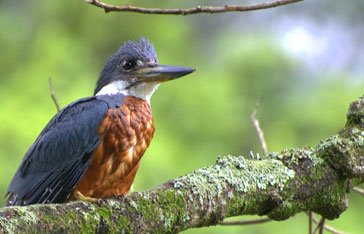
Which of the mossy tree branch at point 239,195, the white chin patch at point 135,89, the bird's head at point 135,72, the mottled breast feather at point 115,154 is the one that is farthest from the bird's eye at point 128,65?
the mossy tree branch at point 239,195

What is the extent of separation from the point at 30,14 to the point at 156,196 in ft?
23.6

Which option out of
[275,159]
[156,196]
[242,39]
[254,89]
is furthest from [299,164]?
[242,39]

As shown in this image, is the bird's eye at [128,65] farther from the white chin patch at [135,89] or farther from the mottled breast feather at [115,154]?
the mottled breast feather at [115,154]

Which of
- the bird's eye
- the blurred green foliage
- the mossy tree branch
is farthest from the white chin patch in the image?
the blurred green foliage

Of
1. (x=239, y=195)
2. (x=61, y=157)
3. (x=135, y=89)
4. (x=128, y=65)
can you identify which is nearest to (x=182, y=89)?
(x=128, y=65)

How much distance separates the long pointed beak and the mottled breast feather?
0.27 metres

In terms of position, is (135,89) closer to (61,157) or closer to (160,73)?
(160,73)

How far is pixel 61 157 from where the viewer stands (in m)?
4.18

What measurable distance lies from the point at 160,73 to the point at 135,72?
0.18 m

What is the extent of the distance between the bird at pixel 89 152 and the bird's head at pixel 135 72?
0.03 metres

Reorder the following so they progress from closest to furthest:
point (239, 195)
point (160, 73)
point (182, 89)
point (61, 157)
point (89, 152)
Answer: point (239, 195)
point (89, 152)
point (61, 157)
point (160, 73)
point (182, 89)

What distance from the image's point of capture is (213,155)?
781 cm

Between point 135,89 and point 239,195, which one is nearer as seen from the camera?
point 239,195

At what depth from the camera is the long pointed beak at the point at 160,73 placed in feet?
14.4
